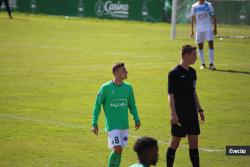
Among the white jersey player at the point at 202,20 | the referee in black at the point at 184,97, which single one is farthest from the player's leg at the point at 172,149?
the white jersey player at the point at 202,20

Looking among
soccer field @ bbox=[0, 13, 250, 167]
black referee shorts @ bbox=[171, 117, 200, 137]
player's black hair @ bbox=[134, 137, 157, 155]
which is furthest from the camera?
soccer field @ bbox=[0, 13, 250, 167]

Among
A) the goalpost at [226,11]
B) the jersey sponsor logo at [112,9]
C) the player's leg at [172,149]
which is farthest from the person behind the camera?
the jersey sponsor logo at [112,9]

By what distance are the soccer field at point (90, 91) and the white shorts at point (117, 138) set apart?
6.90 feet

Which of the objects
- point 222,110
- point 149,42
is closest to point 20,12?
point 149,42

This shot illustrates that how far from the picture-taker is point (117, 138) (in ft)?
42.7

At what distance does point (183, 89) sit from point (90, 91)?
36.8 ft

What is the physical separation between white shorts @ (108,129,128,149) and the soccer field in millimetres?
2102

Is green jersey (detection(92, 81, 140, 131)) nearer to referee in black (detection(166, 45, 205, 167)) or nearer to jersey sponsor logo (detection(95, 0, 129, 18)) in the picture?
referee in black (detection(166, 45, 205, 167))

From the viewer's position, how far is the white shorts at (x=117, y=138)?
12984mm

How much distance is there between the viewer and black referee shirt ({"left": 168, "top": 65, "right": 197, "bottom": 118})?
44.0ft

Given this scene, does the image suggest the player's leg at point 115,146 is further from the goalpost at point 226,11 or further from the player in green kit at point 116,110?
the goalpost at point 226,11

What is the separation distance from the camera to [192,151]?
45.1ft

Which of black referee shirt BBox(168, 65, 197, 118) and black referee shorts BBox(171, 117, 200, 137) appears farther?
black referee shorts BBox(171, 117, 200, 137)

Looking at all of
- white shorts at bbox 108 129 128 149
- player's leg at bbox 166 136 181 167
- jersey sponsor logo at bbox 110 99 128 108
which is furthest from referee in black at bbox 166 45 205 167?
white shorts at bbox 108 129 128 149
